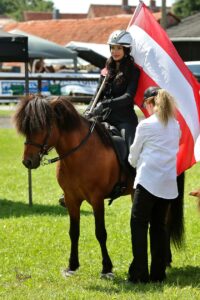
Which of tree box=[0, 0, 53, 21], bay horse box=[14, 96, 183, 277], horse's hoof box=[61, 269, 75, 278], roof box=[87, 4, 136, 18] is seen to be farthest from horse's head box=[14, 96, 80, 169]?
tree box=[0, 0, 53, 21]

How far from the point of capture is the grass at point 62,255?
830 cm

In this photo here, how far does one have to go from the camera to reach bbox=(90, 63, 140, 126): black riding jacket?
9422mm

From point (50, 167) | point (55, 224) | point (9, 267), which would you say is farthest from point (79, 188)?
point (50, 167)

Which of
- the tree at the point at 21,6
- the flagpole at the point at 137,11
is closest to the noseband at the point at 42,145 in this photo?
the flagpole at the point at 137,11

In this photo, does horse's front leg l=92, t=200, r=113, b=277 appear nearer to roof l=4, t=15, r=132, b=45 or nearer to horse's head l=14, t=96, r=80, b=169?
horse's head l=14, t=96, r=80, b=169

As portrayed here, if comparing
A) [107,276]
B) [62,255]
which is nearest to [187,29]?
[62,255]

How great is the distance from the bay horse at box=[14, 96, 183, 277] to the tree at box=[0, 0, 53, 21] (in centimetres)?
17099

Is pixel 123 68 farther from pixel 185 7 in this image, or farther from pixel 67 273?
pixel 185 7

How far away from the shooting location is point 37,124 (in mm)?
8719

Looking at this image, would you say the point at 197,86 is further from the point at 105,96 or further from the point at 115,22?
the point at 115,22

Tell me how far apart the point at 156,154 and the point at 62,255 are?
2469mm

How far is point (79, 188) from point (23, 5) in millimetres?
183603

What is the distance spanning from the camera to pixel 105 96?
968 centimetres

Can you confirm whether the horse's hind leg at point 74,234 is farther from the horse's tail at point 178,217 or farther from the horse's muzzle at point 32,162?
the horse's tail at point 178,217
